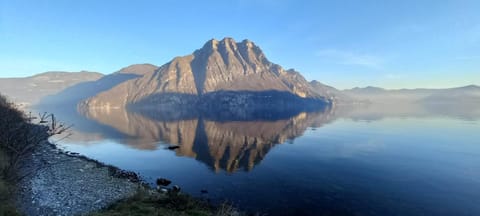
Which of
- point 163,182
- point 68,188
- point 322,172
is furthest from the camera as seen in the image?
point 322,172

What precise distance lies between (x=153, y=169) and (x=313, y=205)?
109ft

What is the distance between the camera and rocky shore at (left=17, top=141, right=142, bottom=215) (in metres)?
25.2

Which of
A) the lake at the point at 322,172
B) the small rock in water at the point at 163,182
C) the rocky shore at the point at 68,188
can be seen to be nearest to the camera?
the rocky shore at the point at 68,188

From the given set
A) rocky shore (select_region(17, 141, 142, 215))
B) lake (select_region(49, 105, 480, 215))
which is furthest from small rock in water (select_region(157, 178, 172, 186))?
rocky shore (select_region(17, 141, 142, 215))

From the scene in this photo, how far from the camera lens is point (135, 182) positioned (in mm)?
39031

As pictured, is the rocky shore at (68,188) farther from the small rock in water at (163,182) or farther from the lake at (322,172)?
the lake at (322,172)

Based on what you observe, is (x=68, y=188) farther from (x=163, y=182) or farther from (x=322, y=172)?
(x=322, y=172)

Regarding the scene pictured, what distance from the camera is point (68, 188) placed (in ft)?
106

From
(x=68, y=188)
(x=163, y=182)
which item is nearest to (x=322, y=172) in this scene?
(x=163, y=182)

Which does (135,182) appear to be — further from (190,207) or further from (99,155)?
(99,155)

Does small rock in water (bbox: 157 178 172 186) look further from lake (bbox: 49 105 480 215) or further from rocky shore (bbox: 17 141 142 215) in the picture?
rocky shore (bbox: 17 141 142 215)

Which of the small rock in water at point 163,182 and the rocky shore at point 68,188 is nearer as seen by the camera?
the rocky shore at point 68,188

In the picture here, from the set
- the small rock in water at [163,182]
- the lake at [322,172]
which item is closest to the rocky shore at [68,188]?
the small rock in water at [163,182]

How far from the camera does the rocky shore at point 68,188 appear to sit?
993 inches
